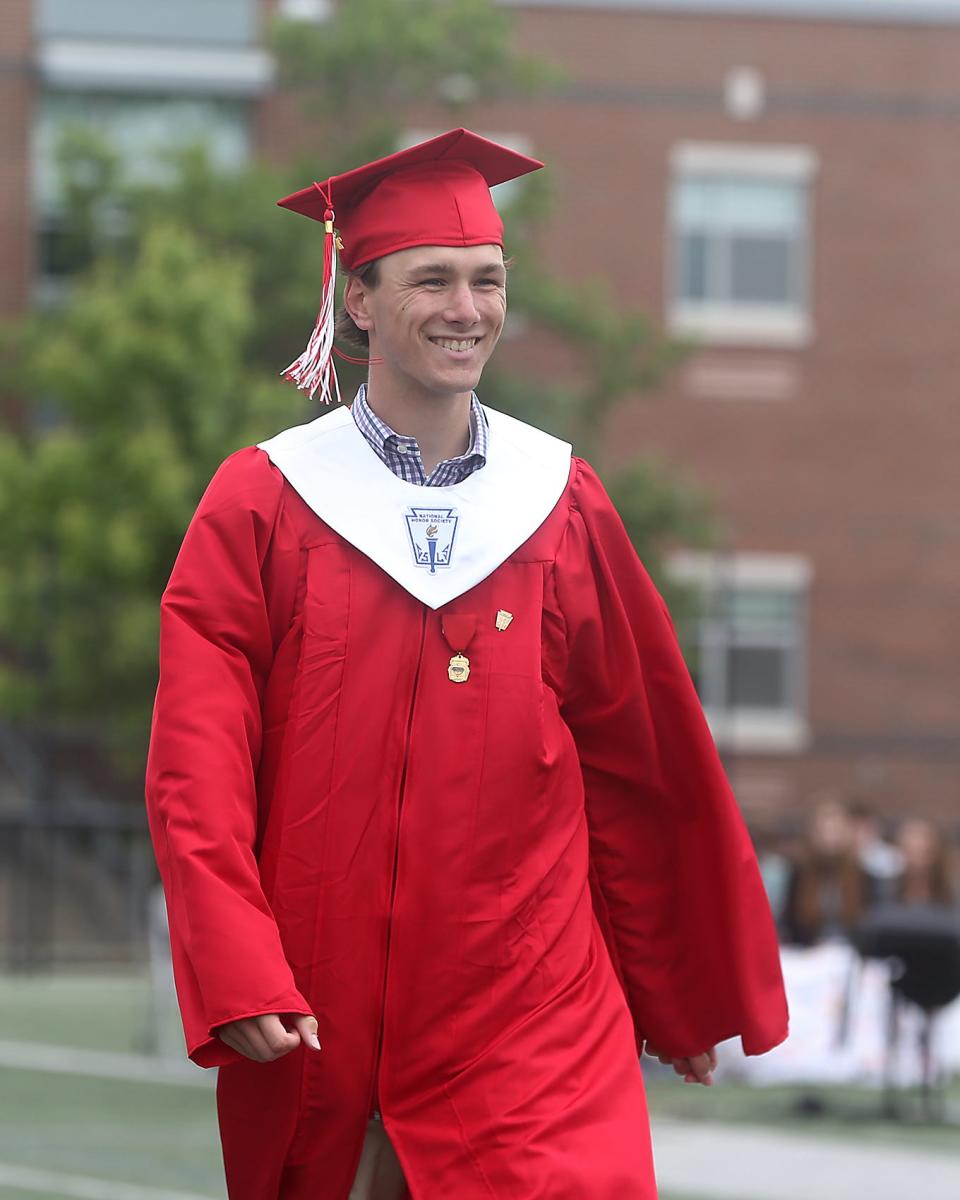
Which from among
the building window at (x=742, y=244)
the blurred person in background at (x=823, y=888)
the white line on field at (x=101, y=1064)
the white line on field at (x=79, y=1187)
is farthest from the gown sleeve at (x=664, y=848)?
the building window at (x=742, y=244)

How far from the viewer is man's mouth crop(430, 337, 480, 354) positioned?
3742mm

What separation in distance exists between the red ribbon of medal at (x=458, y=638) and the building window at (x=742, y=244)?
21540 millimetres

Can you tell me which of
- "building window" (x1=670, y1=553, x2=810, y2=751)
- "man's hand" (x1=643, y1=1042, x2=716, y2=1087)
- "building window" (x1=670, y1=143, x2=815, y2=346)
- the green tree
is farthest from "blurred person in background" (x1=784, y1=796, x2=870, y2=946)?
"building window" (x1=670, y1=143, x2=815, y2=346)

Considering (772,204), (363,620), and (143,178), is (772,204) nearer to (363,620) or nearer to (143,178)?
(143,178)

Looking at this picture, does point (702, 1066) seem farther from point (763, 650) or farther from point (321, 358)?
point (763, 650)

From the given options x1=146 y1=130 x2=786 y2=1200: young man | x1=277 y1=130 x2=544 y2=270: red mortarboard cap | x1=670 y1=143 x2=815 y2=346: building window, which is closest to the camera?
x1=146 y1=130 x2=786 y2=1200: young man

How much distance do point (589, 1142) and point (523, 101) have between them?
22.0 m

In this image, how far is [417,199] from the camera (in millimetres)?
3764

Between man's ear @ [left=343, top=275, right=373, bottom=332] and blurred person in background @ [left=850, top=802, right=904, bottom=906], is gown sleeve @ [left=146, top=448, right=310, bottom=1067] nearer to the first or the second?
man's ear @ [left=343, top=275, right=373, bottom=332]

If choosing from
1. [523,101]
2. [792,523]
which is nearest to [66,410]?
[523,101]

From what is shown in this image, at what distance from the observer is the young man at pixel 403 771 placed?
11.5 feet

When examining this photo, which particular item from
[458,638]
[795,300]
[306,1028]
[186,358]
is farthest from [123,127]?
[306,1028]

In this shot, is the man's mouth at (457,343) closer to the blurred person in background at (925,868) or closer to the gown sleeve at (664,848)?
the gown sleeve at (664,848)

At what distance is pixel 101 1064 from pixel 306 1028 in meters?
8.99
